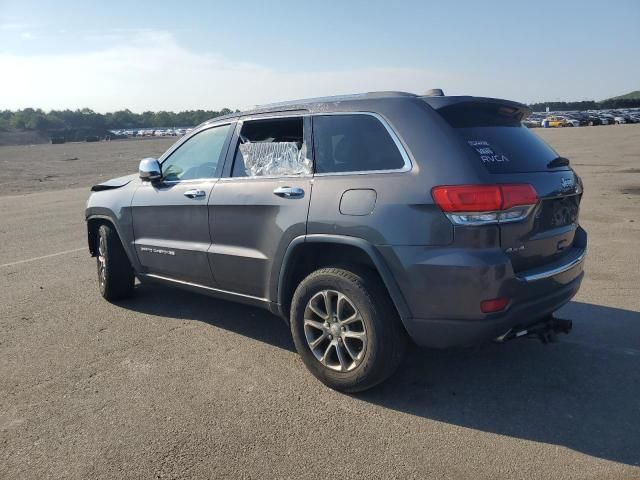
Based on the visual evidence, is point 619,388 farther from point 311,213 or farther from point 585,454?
point 311,213

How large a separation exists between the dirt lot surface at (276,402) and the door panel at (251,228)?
24.5 inches

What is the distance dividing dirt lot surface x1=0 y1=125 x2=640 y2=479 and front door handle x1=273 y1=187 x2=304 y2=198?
4.16ft

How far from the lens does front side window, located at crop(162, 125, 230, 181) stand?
4641 millimetres

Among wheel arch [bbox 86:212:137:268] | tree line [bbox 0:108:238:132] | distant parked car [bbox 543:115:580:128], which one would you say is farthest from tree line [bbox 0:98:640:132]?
wheel arch [bbox 86:212:137:268]

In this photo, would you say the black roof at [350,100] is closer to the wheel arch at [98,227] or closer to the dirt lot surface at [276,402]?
the wheel arch at [98,227]

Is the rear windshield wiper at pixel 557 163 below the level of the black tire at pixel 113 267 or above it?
above

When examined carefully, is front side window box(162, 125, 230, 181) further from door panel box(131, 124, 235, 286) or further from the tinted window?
the tinted window

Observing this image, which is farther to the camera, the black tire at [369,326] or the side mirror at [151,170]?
the side mirror at [151,170]

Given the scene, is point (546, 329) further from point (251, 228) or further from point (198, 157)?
point (198, 157)

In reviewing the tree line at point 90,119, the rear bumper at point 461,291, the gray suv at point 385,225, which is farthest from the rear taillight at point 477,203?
the tree line at point 90,119

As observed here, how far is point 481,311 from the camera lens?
3.14m

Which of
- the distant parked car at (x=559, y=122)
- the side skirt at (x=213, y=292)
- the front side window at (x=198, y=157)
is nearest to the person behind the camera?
the side skirt at (x=213, y=292)

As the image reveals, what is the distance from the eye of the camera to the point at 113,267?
5.61 meters

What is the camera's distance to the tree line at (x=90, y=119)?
12444cm
